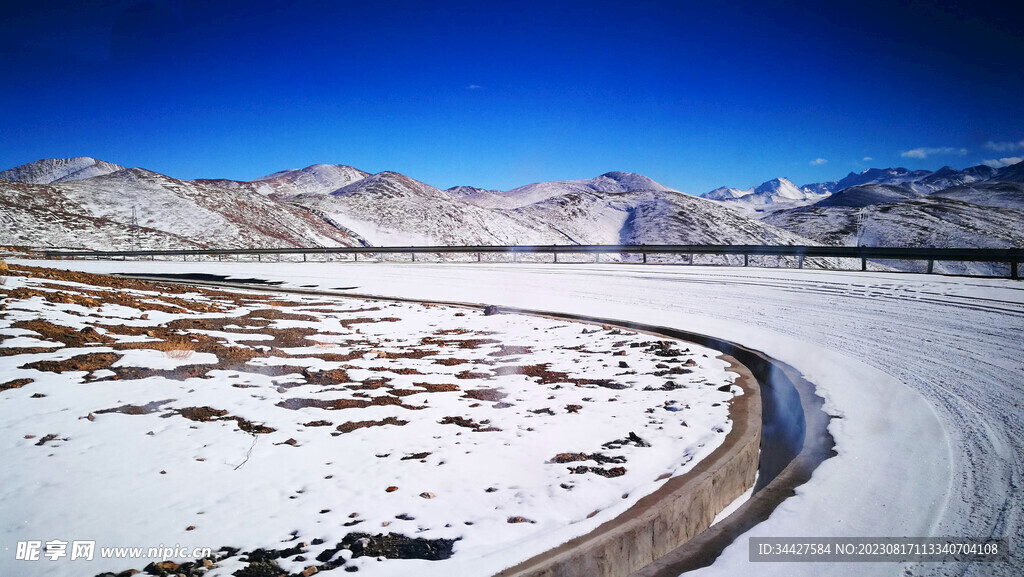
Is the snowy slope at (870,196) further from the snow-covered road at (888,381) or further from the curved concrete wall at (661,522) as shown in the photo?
the curved concrete wall at (661,522)

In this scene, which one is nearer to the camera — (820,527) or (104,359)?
(820,527)

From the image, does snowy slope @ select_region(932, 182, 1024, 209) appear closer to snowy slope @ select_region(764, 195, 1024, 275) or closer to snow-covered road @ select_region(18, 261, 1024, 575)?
snowy slope @ select_region(764, 195, 1024, 275)

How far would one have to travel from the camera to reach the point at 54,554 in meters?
2.42

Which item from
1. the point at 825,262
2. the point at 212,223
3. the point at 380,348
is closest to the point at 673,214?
the point at 825,262

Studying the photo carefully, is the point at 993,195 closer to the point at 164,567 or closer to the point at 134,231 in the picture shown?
the point at 164,567

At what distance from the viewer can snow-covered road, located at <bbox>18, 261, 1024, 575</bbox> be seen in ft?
8.48

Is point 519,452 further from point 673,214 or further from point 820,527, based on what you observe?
point 673,214

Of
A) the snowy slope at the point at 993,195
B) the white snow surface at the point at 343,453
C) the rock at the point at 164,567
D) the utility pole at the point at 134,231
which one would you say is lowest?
the rock at the point at 164,567

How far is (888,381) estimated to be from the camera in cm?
485

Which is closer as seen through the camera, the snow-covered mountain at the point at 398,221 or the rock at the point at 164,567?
the rock at the point at 164,567

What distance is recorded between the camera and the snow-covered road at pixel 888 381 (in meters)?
2.59

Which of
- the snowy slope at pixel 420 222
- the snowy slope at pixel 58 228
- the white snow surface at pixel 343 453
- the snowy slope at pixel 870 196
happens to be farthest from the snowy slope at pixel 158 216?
the snowy slope at pixel 870 196

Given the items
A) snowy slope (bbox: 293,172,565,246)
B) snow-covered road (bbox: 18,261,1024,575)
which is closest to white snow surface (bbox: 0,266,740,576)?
snow-covered road (bbox: 18,261,1024,575)

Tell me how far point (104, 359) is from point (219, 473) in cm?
354
